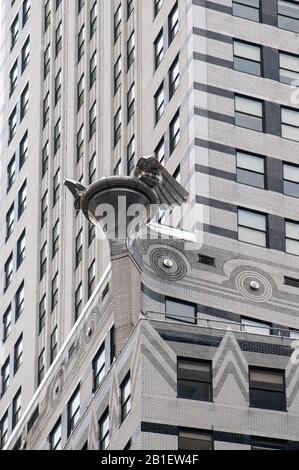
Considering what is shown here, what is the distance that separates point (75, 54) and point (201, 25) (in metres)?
17.6

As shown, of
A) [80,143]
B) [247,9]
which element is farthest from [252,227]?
[80,143]

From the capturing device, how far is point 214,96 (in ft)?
278

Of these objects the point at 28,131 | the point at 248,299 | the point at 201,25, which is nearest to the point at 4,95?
the point at 28,131

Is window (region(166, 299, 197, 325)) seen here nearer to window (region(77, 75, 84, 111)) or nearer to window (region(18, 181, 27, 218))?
window (region(77, 75, 84, 111))

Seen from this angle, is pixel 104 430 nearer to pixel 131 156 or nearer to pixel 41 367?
pixel 131 156

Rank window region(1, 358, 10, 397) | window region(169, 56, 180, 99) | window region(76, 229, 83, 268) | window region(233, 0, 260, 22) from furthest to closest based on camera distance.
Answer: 1. window region(1, 358, 10, 397)
2. window region(76, 229, 83, 268)
3. window region(233, 0, 260, 22)
4. window region(169, 56, 180, 99)

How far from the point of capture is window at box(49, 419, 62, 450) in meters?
84.4

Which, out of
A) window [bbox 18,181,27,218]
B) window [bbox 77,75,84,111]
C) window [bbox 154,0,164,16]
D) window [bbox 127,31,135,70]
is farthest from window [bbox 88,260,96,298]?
window [bbox 18,181,27,218]

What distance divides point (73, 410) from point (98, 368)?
2.76 m

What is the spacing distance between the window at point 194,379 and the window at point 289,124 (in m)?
11.9

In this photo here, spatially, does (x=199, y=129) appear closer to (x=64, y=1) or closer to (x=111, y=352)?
(x=111, y=352)

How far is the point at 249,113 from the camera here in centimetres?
8506

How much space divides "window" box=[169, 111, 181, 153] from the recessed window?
8.06 ft

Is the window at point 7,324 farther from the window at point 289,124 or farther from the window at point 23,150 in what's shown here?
the window at point 289,124
